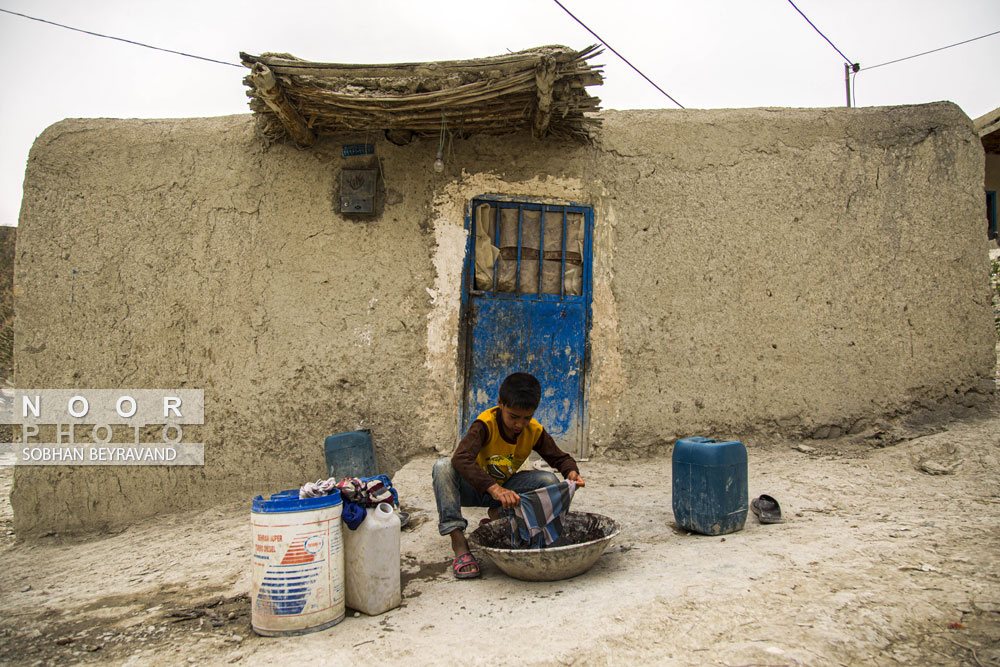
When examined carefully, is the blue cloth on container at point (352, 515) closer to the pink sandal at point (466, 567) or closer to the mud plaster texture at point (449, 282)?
the pink sandal at point (466, 567)

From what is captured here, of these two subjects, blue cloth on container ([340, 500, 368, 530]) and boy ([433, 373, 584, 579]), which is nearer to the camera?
blue cloth on container ([340, 500, 368, 530])

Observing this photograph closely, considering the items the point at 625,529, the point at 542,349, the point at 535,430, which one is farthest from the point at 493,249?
the point at 625,529

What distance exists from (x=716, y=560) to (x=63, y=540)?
4165 millimetres

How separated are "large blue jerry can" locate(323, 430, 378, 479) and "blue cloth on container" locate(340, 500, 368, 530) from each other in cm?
167

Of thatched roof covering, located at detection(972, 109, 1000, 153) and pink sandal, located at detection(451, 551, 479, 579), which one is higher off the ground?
thatched roof covering, located at detection(972, 109, 1000, 153)

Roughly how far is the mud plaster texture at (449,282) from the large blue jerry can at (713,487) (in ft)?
4.35

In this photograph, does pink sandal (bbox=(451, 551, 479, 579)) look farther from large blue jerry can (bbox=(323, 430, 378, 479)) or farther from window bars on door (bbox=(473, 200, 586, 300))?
window bars on door (bbox=(473, 200, 586, 300))

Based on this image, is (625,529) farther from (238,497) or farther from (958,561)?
(238,497)

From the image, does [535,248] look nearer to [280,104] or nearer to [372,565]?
[280,104]

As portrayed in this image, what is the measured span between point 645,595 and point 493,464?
893 millimetres

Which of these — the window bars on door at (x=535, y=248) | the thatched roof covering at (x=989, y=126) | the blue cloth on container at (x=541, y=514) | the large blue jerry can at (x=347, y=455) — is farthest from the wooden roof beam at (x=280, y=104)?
the thatched roof covering at (x=989, y=126)

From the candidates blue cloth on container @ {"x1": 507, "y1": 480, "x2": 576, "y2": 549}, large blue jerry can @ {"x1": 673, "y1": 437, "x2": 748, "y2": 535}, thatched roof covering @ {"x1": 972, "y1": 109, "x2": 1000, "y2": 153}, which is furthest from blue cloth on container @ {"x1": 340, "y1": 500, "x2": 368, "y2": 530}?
thatched roof covering @ {"x1": 972, "y1": 109, "x2": 1000, "y2": 153}

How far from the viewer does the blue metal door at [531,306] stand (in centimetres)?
438

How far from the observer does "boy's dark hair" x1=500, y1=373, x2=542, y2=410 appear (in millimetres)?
2750
